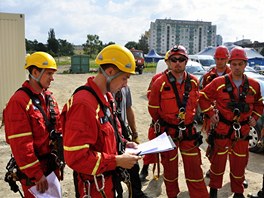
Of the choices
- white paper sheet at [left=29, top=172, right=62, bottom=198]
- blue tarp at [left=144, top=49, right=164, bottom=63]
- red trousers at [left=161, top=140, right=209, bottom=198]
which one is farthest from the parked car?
white paper sheet at [left=29, top=172, right=62, bottom=198]

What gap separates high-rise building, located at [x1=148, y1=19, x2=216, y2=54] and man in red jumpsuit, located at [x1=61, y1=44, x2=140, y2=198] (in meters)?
143

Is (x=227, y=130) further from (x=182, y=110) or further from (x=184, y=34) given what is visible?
(x=184, y=34)

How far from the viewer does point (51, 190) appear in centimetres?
318

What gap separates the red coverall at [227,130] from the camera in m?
4.49

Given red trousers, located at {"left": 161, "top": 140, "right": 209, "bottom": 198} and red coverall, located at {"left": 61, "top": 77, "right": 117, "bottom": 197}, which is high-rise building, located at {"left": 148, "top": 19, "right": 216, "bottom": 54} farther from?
red coverall, located at {"left": 61, "top": 77, "right": 117, "bottom": 197}

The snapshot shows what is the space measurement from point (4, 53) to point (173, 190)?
25.4 ft

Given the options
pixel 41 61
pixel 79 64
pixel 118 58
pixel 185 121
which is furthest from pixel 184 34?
pixel 118 58

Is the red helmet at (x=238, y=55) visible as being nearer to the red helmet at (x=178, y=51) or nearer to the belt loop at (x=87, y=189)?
the red helmet at (x=178, y=51)

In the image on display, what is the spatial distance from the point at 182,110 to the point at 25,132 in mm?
2131

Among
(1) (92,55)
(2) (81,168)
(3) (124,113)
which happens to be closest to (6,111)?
(2) (81,168)

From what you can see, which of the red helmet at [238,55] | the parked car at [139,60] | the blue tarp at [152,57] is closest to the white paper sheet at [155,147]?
the red helmet at [238,55]

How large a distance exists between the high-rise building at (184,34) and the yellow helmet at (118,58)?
142943 mm

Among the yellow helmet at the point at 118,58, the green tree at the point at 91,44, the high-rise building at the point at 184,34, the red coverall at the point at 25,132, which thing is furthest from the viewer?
the high-rise building at the point at 184,34

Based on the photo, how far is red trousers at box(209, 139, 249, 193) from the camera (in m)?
4.53
